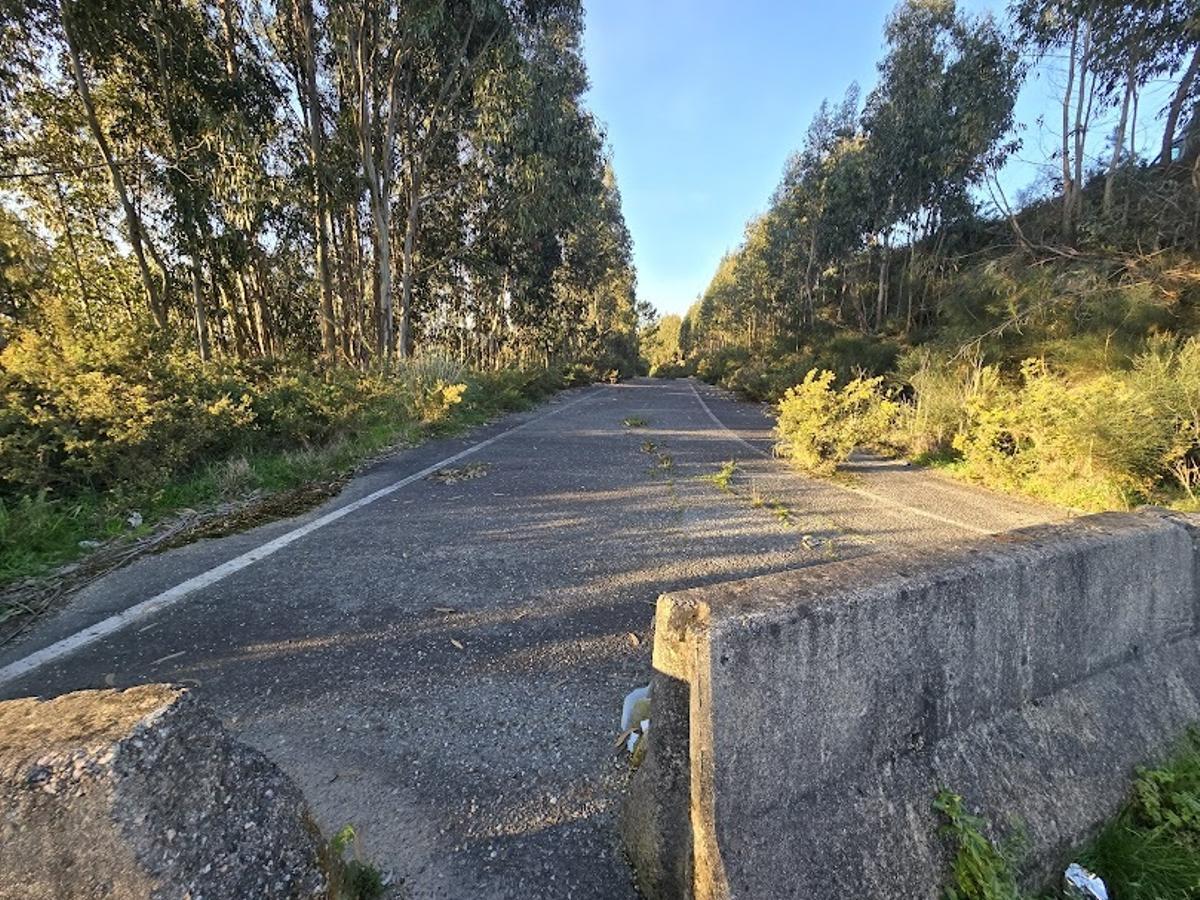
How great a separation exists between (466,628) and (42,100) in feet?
55.2

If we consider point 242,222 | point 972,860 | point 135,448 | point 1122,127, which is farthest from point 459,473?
point 1122,127

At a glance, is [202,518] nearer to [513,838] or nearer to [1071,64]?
[513,838]

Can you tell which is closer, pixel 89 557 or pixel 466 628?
pixel 466 628

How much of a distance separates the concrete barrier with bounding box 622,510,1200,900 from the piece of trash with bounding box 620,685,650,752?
1.30ft

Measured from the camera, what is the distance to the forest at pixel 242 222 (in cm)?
495

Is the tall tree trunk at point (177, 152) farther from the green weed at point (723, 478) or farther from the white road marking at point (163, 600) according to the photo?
the green weed at point (723, 478)

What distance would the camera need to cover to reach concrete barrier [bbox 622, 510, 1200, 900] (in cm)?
139

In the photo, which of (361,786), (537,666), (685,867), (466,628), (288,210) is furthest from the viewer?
(288,210)

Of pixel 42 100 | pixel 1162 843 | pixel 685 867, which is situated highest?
pixel 42 100

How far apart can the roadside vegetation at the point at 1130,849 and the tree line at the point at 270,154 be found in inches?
334

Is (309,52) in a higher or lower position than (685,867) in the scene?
higher

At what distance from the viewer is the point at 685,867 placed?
1.44 metres

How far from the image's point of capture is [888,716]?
1.65 m

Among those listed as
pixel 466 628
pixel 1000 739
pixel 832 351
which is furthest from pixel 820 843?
pixel 832 351
